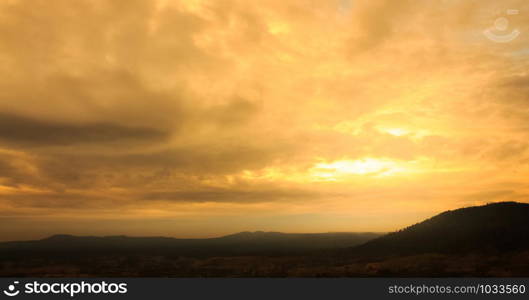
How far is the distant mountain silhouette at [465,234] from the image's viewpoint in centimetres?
12506

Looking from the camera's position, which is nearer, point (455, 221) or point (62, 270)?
point (62, 270)

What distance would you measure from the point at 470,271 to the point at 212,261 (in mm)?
72055

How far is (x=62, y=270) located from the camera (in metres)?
121

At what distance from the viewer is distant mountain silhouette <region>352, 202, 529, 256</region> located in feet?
410

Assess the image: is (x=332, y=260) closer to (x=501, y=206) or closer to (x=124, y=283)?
(x=501, y=206)

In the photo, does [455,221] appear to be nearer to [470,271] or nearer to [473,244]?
[473,244]

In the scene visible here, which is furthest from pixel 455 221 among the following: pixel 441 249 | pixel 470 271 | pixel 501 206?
pixel 470 271

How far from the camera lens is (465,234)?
447ft

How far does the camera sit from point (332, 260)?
130 metres

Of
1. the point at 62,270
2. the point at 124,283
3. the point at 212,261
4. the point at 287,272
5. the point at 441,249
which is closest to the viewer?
the point at 124,283

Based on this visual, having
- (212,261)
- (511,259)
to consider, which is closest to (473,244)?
(511,259)

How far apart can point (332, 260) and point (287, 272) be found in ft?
96.6

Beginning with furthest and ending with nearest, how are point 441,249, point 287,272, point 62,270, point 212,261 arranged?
point 212,261
point 441,249
point 62,270
point 287,272

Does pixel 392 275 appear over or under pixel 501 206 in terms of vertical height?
under
